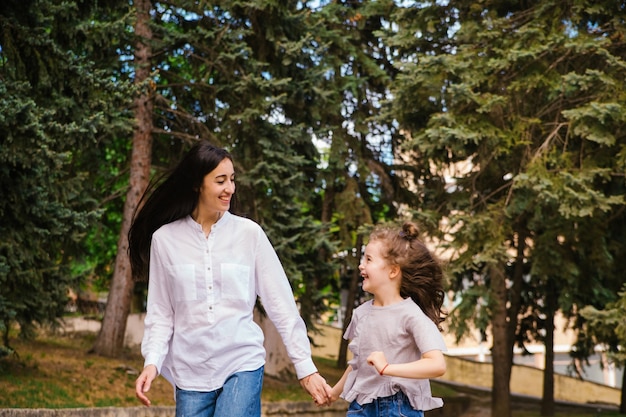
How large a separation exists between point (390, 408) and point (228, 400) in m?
0.88

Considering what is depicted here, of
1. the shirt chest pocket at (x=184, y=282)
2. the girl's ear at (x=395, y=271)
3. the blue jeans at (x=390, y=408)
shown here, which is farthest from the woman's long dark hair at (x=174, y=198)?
the blue jeans at (x=390, y=408)

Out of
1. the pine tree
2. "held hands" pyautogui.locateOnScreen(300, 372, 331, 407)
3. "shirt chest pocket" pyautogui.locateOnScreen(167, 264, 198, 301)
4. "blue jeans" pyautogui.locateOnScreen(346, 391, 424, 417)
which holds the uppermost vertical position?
the pine tree

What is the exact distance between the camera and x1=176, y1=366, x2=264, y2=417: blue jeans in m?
4.20

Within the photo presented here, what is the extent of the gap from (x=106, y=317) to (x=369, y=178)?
7.58m

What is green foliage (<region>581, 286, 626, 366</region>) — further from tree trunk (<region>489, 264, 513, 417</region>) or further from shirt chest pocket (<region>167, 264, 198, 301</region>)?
shirt chest pocket (<region>167, 264, 198, 301</region>)

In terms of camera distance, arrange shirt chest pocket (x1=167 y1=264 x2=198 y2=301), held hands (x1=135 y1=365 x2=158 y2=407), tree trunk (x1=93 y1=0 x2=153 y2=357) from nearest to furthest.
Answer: held hands (x1=135 y1=365 x2=158 y2=407), shirt chest pocket (x1=167 y1=264 x2=198 y2=301), tree trunk (x1=93 y1=0 x2=153 y2=357)

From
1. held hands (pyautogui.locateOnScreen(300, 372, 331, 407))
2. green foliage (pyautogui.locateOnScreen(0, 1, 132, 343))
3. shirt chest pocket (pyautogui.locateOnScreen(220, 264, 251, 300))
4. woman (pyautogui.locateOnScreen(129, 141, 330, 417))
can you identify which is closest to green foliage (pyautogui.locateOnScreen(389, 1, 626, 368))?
green foliage (pyautogui.locateOnScreen(0, 1, 132, 343))

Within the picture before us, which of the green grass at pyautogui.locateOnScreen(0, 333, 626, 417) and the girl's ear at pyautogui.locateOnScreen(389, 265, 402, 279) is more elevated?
the girl's ear at pyautogui.locateOnScreen(389, 265, 402, 279)

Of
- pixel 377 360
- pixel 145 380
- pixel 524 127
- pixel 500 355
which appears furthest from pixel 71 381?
pixel 377 360

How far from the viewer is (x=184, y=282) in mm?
4352

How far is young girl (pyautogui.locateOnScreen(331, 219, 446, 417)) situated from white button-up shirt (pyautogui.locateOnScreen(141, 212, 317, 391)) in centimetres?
38

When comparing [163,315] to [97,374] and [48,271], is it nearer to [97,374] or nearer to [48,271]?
[48,271]

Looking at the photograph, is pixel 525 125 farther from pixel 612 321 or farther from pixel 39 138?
pixel 39 138

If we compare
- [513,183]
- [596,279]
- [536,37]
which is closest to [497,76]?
[536,37]
